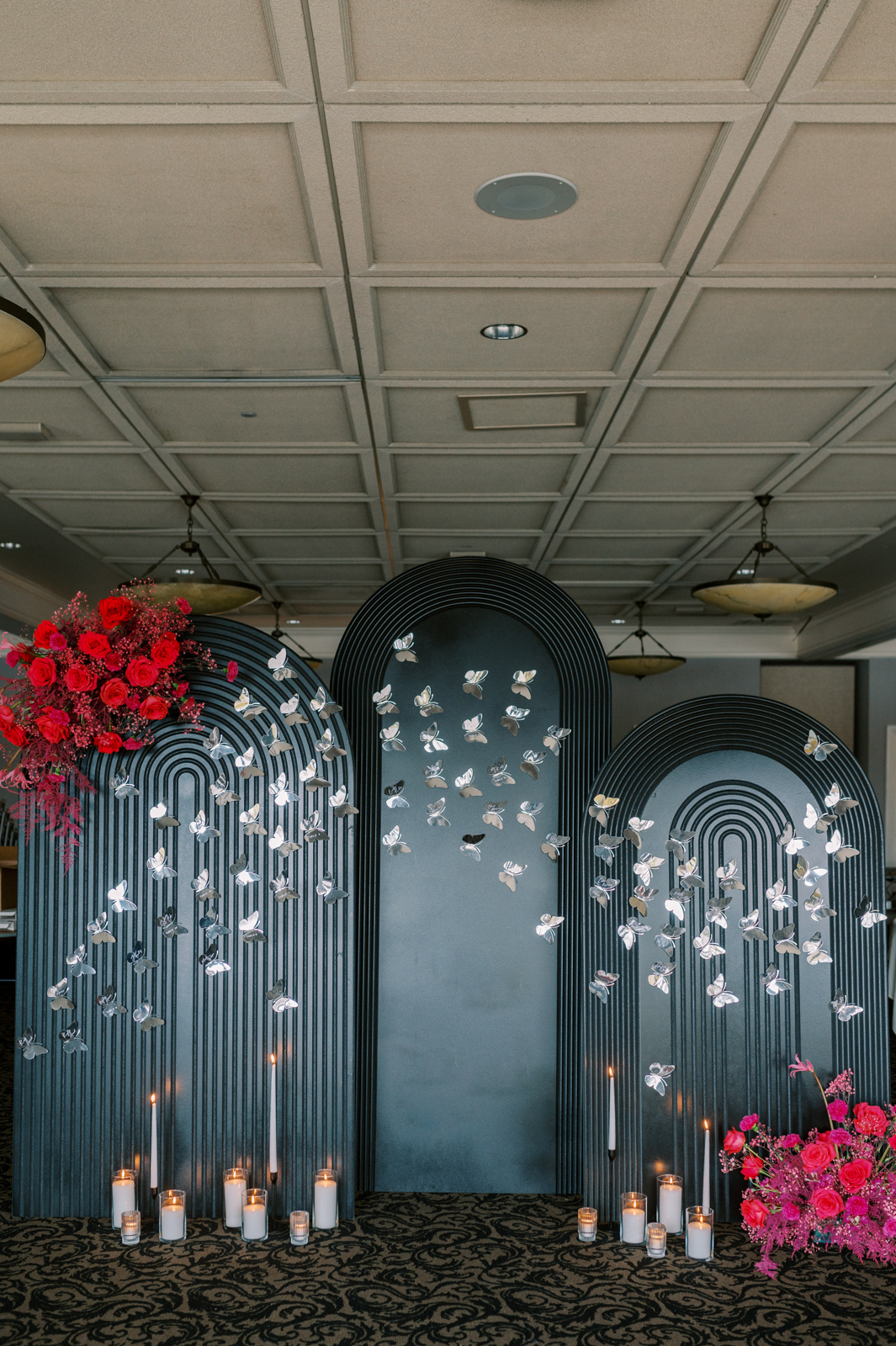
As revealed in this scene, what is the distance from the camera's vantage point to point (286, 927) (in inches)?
176

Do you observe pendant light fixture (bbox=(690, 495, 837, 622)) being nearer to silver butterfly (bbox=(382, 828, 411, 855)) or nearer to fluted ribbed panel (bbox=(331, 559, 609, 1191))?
fluted ribbed panel (bbox=(331, 559, 609, 1191))

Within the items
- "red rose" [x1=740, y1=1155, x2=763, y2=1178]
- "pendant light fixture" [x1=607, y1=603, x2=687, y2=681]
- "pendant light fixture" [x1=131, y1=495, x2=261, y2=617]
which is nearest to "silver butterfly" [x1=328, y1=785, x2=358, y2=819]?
"red rose" [x1=740, y1=1155, x2=763, y2=1178]

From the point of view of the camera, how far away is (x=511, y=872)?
15.2 ft

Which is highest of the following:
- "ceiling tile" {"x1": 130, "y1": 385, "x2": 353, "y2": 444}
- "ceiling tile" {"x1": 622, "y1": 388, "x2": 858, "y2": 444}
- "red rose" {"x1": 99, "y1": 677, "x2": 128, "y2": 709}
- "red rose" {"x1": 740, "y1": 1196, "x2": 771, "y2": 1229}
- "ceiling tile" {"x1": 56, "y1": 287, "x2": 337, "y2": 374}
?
"ceiling tile" {"x1": 56, "y1": 287, "x2": 337, "y2": 374}

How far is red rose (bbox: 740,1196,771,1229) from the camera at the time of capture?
4.01 meters

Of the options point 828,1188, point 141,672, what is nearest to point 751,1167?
point 828,1188

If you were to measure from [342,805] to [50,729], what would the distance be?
1.15 m

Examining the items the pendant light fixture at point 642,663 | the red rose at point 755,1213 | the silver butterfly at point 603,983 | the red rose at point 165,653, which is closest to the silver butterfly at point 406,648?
the red rose at point 165,653

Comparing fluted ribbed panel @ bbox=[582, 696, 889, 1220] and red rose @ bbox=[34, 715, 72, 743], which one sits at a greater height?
red rose @ bbox=[34, 715, 72, 743]

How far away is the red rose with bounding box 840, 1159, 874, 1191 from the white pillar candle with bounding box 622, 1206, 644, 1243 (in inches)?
29.6

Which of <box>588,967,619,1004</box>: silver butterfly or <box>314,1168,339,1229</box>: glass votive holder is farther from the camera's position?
<box>588,967,619,1004</box>: silver butterfly

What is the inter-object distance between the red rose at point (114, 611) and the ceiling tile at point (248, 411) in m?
1.68

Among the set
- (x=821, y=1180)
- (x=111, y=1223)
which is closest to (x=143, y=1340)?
(x=111, y=1223)

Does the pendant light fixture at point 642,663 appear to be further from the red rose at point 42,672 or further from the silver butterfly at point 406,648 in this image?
the red rose at point 42,672
